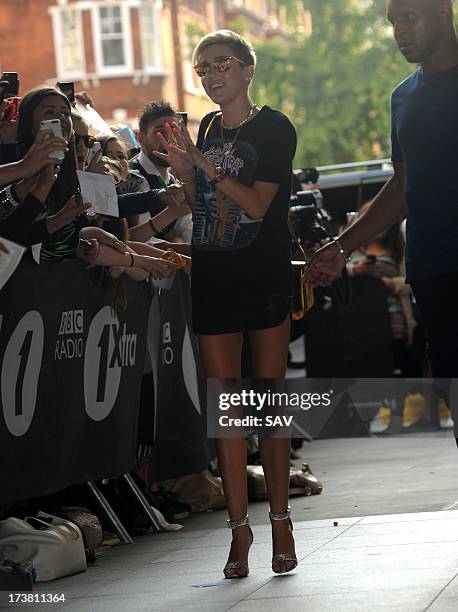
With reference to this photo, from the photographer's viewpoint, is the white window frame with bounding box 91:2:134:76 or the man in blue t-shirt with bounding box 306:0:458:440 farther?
the white window frame with bounding box 91:2:134:76

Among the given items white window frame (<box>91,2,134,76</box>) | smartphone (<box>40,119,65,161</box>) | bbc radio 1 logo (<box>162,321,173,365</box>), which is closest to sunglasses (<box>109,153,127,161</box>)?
bbc radio 1 logo (<box>162,321,173,365</box>)

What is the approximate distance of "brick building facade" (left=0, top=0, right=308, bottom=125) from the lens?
46562 millimetres

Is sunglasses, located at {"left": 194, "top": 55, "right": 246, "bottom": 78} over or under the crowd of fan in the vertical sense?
over

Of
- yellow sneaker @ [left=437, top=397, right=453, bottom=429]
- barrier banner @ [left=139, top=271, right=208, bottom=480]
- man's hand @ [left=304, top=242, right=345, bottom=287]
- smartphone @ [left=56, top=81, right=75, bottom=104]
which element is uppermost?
smartphone @ [left=56, top=81, right=75, bottom=104]

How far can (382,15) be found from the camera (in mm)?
47094

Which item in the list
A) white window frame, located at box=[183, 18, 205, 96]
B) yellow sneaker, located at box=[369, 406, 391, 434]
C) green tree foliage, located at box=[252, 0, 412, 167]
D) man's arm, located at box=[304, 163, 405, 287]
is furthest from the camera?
white window frame, located at box=[183, 18, 205, 96]

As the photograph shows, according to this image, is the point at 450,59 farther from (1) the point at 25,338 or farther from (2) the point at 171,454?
(2) the point at 171,454

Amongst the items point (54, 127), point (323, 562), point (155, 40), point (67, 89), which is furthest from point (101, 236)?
point (155, 40)

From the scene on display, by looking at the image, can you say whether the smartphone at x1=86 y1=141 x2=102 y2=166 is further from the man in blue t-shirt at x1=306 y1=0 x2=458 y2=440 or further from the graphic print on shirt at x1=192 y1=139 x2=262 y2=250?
the man in blue t-shirt at x1=306 y1=0 x2=458 y2=440

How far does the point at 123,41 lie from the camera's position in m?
46.9

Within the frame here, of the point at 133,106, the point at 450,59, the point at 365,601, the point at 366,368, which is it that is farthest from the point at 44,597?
the point at 133,106

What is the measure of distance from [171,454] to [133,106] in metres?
38.6

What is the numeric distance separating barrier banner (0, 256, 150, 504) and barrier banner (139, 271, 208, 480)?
0.33 meters

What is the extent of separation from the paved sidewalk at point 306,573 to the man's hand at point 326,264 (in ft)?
3.61
